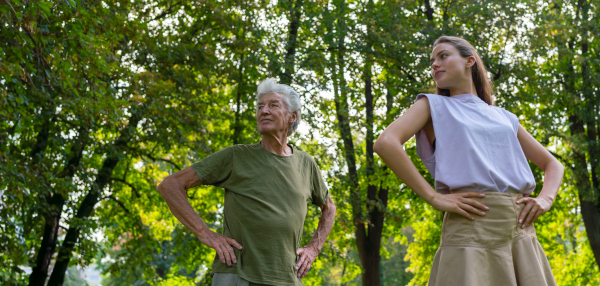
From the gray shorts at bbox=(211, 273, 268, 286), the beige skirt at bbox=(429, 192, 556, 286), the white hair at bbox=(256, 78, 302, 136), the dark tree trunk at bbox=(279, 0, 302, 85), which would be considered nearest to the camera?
the beige skirt at bbox=(429, 192, 556, 286)

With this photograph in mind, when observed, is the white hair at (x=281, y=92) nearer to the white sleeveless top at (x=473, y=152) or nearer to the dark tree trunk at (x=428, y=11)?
the white sleeveless top at (x=473, y=152)

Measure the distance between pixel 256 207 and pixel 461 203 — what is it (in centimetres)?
108

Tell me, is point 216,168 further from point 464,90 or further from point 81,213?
point 81,213

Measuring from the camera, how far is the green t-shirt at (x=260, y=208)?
2549mm

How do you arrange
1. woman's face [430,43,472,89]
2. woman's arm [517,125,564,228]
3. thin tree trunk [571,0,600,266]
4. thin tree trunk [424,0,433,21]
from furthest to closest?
thin tree trunk [424,0,433,21] < thin tree trunk [571,0,600,266] < woman's face [430,43,472,89] < woman's arm [517,125,564,228]

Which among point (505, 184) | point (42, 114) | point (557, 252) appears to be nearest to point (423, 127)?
point (505, 184)

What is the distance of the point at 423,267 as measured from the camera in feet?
53.5

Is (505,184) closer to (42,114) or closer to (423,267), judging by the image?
(42,114)

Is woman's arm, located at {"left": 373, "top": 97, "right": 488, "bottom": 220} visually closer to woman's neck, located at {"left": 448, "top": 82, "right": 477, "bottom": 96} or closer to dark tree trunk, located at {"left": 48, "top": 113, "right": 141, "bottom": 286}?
woman's neck, located at {"left": 448, "top": 82, "right": 477, "bottom": 96}

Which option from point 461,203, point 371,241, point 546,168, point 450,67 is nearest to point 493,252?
point 461,203

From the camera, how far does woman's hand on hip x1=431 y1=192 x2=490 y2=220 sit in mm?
1875

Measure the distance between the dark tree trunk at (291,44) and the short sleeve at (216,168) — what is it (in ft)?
23.4

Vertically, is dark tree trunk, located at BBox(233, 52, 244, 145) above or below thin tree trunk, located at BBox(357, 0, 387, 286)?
above

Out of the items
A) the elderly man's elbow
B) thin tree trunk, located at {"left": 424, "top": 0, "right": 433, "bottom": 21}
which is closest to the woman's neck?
the elderly man's elbow
